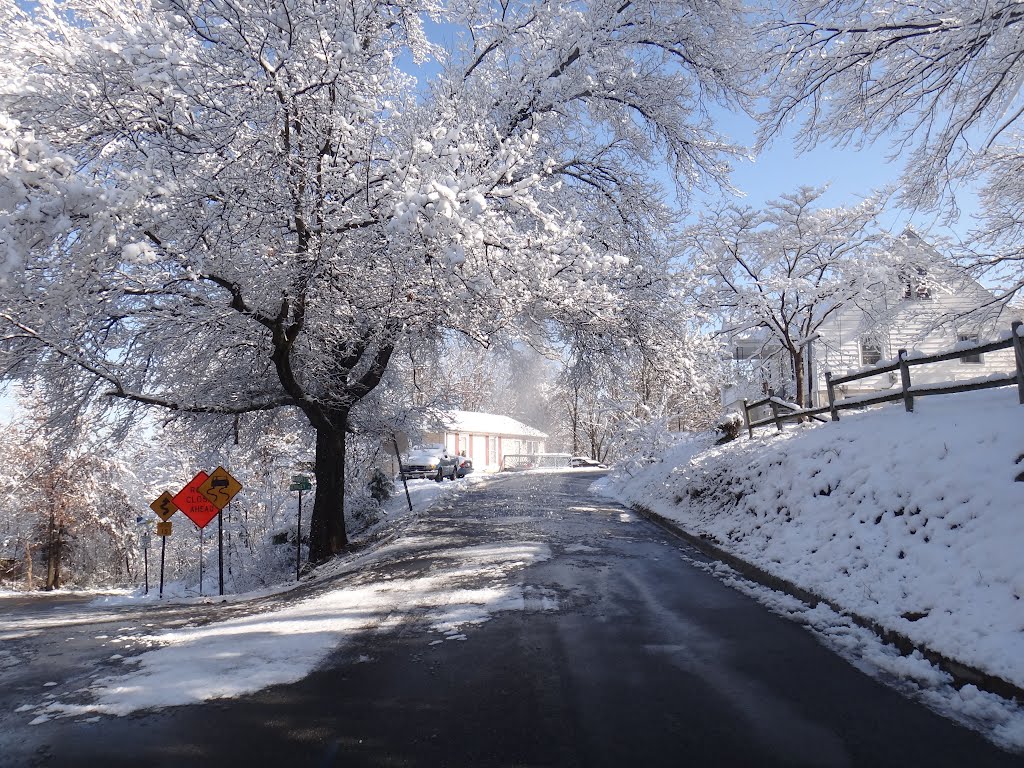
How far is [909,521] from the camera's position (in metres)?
7.01

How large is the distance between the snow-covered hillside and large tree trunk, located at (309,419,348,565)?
731 cm

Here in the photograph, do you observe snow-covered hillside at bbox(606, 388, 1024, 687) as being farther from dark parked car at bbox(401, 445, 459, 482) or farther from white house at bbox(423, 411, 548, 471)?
white house at bbox(423, 411, 548, 471)

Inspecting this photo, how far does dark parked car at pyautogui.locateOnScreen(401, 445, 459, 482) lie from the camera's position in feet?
117

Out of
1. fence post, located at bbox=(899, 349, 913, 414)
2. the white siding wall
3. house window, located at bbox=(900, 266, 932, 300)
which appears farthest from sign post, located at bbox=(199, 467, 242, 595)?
the white siding wall

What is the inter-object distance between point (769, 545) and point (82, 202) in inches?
348

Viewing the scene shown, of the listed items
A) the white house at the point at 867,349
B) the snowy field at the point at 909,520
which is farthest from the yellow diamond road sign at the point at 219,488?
the white house at the point at 867,349

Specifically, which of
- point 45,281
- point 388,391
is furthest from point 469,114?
point 388,391

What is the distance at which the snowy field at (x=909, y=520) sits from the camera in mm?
5184

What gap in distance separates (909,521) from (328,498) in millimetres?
10875

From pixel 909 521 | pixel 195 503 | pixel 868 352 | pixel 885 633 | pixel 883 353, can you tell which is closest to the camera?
pixel 885 633

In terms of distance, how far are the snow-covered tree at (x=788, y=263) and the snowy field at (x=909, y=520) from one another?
10.3 metres

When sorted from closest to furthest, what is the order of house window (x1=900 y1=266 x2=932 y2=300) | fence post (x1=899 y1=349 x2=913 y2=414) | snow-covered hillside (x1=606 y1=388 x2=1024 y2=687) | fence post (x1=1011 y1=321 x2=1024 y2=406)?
snow-covered hillside (x1=606 y1=388 x2=1024 y2=687), fence post (x1=1011 y1=321 x2=1024 y2=406), fence post (x1=899 y1=349 x2=913 y2=414), house window (x1=900 y1=266 x2=932 y2=300)

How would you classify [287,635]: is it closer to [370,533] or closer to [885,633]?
[885,633]

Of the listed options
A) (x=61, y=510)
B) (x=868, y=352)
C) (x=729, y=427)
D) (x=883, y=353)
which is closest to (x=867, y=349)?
(x=868, y=352)
